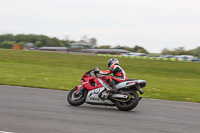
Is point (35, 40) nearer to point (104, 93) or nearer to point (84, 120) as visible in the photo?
point (104, 93)

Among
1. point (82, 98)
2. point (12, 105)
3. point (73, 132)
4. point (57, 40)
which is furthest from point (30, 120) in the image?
point (57, 40)

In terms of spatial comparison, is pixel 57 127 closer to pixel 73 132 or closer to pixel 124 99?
pixel 73 132

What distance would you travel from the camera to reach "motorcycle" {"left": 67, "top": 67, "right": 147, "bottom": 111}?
9.02 metres

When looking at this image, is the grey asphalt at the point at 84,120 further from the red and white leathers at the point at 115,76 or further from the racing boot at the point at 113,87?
the red and white leathers at the point at 115,76

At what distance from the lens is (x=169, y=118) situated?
27.1 ft

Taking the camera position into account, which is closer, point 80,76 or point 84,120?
point 84,120

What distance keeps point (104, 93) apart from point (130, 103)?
905 millimetres

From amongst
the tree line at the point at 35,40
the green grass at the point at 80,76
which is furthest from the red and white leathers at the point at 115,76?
the tree line at the point at 35,40

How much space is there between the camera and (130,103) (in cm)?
905

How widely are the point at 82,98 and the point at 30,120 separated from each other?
2.91 m

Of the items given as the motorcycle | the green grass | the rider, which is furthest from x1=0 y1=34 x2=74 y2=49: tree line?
the rider

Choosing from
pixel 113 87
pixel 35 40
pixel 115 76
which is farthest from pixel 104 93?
pixel 35 40

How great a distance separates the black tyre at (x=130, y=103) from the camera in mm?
8862

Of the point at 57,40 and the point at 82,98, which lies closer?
the point at 82,98
